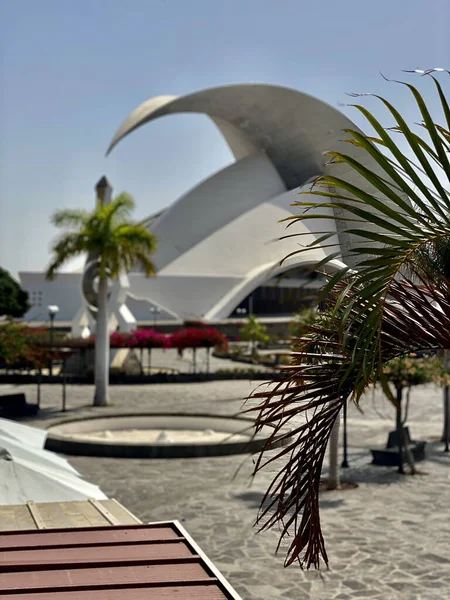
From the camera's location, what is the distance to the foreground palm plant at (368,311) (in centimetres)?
277

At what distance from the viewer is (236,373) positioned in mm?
23484

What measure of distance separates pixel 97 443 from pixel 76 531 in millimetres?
6666

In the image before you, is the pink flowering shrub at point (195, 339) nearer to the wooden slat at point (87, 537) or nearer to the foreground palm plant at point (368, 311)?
the wooden slat at point (87, 537)

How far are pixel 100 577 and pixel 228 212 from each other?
148 ft

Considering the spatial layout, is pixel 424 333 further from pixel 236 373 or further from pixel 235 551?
pixel 236 373

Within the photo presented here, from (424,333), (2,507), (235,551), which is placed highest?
(424,333)

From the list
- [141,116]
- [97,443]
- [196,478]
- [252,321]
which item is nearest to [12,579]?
[196,478]

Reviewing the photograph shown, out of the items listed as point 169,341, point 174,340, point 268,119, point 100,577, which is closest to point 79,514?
point 100,577

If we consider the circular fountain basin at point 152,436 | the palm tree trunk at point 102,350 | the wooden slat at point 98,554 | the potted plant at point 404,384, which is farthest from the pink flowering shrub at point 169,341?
the wooden slat at point 98,554

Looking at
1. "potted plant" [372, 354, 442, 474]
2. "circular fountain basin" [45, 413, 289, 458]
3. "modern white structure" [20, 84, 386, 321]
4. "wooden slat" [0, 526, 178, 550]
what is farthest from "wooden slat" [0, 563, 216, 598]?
"modern white structure" [20, 84, 386, 321]

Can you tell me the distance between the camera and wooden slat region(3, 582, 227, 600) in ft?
12.3

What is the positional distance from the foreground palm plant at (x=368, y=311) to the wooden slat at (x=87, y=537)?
188cm

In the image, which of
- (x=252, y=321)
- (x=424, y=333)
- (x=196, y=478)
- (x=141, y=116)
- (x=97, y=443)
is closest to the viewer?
(x=424, y=333)

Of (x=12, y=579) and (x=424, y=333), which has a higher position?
(x=424, y=333)
